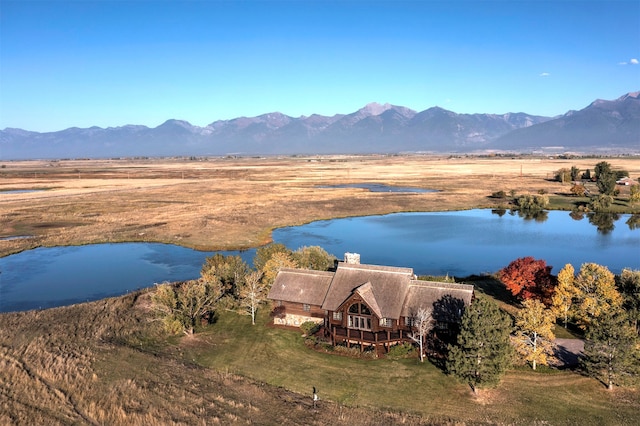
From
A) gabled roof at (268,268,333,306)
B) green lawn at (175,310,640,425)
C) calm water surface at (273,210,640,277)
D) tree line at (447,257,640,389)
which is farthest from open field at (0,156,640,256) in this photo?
tree line at (447,257,640,389)

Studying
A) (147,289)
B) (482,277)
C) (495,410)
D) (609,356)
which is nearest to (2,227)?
(147,289)

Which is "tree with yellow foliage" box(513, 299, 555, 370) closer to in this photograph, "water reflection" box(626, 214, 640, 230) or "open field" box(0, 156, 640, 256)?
"open field" box(0, 156, 640, 256)

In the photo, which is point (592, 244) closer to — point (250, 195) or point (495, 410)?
point (495, 410)

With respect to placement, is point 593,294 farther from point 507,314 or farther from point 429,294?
point 429,294

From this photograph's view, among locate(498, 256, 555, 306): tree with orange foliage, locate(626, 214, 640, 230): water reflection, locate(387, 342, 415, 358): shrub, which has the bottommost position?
locate(387, 342, 415, 358): shrub

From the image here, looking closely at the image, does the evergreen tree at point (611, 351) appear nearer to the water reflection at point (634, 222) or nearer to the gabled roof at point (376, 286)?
the gabled roof at point (376, 286)

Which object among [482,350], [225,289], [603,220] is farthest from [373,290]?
[603,220]

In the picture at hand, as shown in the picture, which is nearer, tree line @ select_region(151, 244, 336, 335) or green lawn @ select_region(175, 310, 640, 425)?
green lawn @ select_region(175, 310, 640, 425)
